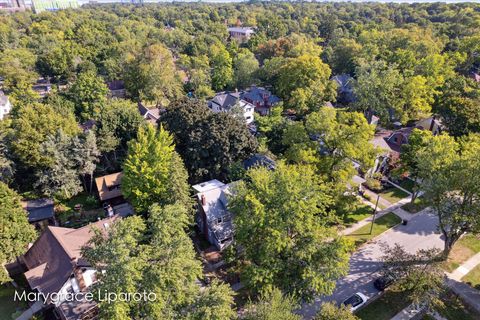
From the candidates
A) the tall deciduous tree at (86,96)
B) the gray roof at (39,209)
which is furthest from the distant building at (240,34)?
the gray roof at (39,209)

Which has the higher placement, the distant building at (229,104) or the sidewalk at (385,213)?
the distant building at (229,104)

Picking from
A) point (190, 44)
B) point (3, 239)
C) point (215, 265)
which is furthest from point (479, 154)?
point (190, 44)

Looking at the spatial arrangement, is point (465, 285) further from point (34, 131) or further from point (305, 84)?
point (34, 131)

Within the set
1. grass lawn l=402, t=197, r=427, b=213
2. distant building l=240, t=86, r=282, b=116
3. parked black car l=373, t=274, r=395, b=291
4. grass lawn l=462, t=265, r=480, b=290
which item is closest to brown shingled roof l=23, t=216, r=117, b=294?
parked black car l=373, t=274, r=395, b=291

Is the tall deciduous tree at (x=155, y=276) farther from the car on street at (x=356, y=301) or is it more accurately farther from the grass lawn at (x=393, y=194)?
the grass lawn at (x=393, y=194)

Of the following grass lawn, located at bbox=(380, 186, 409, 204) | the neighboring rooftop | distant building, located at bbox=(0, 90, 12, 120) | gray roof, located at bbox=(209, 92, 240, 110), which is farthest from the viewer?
gray roof, located at bbox=(209, 92, 240, 110)

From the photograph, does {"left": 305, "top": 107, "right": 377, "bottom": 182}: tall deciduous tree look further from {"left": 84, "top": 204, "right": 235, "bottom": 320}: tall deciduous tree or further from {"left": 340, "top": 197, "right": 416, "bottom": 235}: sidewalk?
{"left": 84, "top": 204, "right": 235, "bottom": 320}: tall deciduous tree

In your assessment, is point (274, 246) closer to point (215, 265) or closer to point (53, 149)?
point (215, 265)
